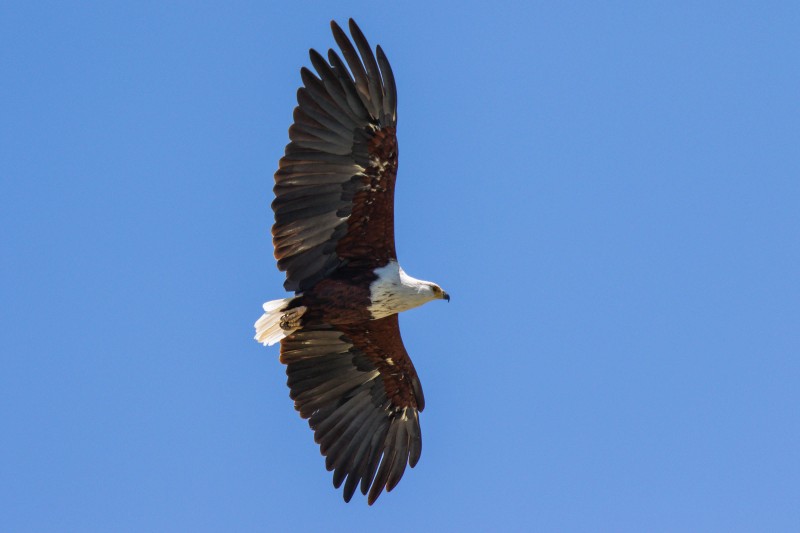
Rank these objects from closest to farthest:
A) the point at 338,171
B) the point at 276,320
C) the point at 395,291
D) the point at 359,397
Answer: the point at 338,171, the point at 395,291, the point at 276,320, the point at 359,397

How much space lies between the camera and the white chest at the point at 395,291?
14.4m

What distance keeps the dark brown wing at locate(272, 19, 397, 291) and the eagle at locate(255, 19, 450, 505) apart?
1 centimetres

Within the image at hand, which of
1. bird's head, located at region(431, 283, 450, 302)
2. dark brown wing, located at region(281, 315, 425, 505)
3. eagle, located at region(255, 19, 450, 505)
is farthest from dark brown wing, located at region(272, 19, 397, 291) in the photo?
dark brown wing, located at region(281, 315, 425, 505)

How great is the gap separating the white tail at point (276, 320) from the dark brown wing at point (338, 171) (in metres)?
0.27

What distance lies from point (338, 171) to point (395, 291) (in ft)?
4.97

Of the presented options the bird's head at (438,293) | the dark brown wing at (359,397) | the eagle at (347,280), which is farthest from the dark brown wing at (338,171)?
the dark brown wing at (359,397)

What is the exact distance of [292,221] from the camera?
46.5 ft

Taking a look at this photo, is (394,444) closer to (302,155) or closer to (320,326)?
(320,326)

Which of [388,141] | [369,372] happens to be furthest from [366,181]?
[369,372]

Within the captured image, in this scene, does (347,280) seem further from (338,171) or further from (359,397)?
(359,397)

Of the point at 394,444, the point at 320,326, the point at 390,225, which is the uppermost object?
the point at 390,225

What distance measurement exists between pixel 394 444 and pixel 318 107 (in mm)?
4336

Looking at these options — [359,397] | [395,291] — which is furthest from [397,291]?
[359,397]

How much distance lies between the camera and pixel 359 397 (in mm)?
15656
